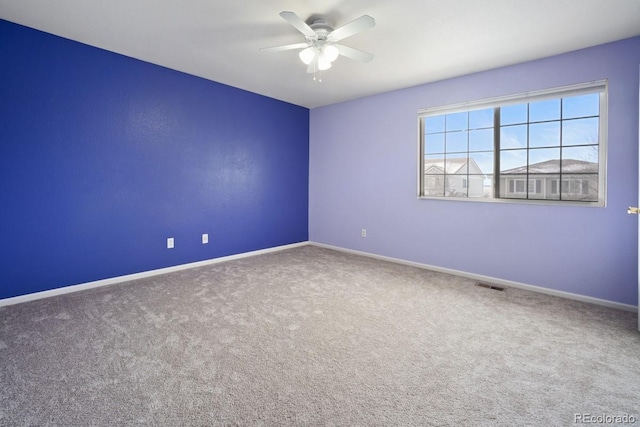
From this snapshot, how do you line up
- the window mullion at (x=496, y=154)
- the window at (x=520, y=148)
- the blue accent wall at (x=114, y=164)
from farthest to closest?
the window mullion at (x=496, y=154), the window at (x=520, y=148), the blue accent wall at (x=114, y=164)

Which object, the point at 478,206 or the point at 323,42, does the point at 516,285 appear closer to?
the point at 478,206

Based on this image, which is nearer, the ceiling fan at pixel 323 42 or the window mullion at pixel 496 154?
the ceiling fan at pixel 323 42

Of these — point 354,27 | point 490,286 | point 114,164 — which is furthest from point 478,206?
point 114,164

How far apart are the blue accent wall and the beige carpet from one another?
1.68 feet

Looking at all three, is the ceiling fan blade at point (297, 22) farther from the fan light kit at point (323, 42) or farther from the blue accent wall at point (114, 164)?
the blue accent wall at point (114, 164)

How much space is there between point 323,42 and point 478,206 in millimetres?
2528

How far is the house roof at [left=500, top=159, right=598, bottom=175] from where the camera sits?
9.84ft

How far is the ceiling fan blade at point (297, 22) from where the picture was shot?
2.06 meters

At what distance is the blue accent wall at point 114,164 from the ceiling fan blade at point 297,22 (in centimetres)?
217

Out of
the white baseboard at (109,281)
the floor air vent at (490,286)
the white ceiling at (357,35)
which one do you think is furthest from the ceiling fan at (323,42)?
the white baseboard at (109,281)

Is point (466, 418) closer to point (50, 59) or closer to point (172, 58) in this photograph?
point (172, 58)

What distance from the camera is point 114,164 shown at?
3.27 metres

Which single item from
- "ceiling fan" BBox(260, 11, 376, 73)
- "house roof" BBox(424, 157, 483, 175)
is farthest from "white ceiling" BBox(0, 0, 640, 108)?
"house roof" BBox(424, 157, 483, 175)

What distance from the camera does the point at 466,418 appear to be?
146cm
